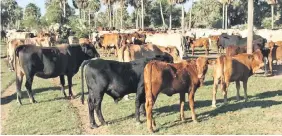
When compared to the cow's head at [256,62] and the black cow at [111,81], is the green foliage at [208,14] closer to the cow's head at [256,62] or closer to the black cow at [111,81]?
the cow's head at [256,62]

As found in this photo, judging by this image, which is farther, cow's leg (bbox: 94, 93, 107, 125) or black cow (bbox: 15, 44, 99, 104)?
black cow (bbox: 15, 44, 99, 104)

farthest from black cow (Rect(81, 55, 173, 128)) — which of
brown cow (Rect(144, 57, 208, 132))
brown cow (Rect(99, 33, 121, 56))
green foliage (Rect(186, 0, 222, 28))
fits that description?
green foliage (Rect(186, 0, 222, 28))

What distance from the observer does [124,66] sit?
966cm

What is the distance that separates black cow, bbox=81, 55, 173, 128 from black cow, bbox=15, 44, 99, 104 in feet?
12.4

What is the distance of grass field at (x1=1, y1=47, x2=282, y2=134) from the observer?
903 centimetres

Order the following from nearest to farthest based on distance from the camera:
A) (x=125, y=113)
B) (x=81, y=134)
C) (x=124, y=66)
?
(x=81, y=134) < (x=124, y=66) < (x=125, y=113)

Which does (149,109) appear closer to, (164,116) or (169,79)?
(169,79)

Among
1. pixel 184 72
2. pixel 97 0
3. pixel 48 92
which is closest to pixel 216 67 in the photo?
pixel 184 72

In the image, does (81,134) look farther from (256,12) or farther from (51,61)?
(256,12)

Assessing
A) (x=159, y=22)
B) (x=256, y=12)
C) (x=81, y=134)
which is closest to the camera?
(x=81, y=134)

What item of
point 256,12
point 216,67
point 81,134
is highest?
point 256,12

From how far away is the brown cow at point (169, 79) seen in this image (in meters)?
8.73

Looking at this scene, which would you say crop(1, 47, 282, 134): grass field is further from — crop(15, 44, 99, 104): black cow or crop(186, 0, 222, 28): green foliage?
crop(186, 0, 222, 28): green foliage

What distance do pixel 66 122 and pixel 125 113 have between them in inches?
65.7
